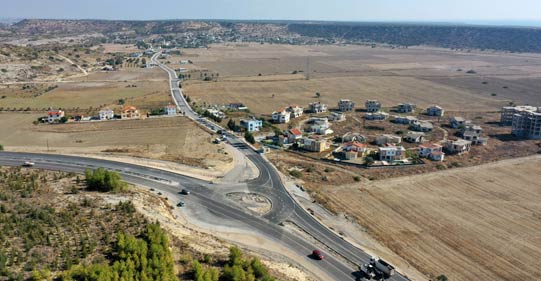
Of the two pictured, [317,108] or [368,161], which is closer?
[368,161]

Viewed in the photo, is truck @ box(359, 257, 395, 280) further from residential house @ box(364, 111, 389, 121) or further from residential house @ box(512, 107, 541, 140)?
residential house @ box(512, 107, 541, 140)

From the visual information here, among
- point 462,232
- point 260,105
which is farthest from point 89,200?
point 260,105

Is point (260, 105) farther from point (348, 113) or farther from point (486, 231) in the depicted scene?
point (486, 231)

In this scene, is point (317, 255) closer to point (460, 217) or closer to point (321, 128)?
point (460, 217)

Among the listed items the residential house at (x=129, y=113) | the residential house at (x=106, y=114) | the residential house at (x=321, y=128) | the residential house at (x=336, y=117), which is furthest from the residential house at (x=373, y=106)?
the residential house at (x=106, y=114)

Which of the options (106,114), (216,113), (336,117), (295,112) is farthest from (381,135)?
(106,114)

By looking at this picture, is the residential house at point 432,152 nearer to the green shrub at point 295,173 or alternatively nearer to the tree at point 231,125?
the green shrub at point 295,173
